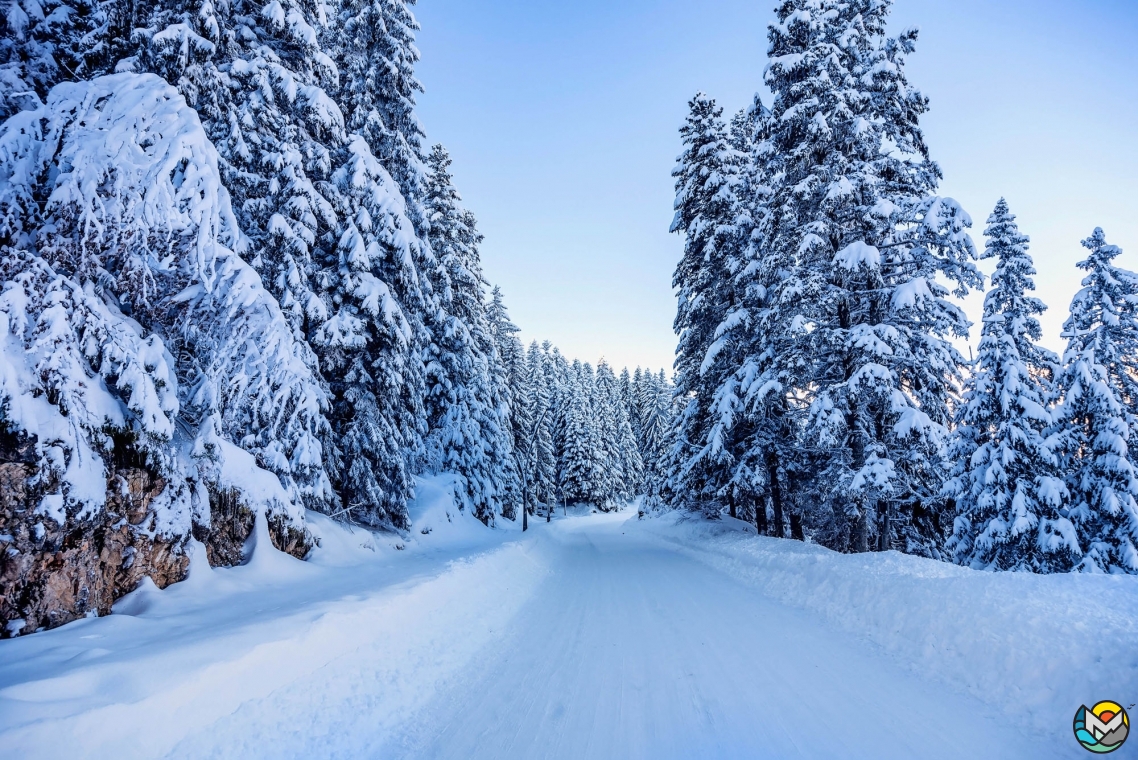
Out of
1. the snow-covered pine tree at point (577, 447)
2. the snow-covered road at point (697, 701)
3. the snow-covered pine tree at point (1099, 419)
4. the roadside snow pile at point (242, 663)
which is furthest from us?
the snow-covered pine tree at point (577, 447)

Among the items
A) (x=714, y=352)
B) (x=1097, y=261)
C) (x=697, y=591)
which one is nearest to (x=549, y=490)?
(x=714, y=352)

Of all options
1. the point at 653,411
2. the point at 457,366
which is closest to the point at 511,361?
the point at 457,366

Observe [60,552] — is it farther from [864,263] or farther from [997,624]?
[864,263]

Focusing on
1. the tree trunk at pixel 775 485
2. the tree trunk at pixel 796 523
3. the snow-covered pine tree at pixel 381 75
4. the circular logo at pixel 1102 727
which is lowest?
the tree trunk at pixel 796 523

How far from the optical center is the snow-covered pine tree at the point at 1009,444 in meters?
12.5

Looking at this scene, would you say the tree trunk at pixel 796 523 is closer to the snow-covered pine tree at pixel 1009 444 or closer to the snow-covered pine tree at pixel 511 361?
the snow-covered pine tree at pixel 1009 444

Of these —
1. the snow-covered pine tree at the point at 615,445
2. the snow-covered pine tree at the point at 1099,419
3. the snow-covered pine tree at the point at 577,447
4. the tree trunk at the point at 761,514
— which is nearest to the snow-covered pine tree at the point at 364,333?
the tree trunk at the point at 761,514

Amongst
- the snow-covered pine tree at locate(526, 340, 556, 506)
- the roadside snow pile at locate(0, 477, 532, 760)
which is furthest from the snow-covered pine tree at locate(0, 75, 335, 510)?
the snow-covered pine tree at locate(526, 340, 556, 506)

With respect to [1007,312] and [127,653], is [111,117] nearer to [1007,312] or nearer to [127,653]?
[127,653]

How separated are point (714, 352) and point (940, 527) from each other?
9560 mm

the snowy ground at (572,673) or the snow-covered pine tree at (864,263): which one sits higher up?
the snow-covered pine tree at (864,263)

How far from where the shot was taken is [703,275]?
17078mm

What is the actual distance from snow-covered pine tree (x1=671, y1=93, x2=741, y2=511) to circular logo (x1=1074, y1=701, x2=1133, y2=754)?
11.4 m

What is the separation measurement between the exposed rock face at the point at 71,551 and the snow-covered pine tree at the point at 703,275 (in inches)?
536
